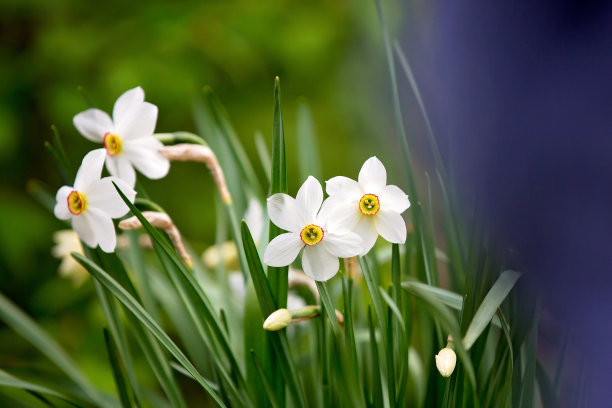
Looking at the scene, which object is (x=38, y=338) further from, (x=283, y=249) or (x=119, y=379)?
(x=283, y=249)

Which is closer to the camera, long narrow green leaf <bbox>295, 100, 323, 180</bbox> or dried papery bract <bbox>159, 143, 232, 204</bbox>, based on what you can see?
dried papery bract <bbox>159, 143, 232, 204</bbox>

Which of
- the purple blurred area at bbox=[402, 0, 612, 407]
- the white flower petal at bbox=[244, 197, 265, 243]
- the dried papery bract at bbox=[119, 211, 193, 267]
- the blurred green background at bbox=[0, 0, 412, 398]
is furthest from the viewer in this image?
the blurred green background at bbox=[0, 0, 412, 398]

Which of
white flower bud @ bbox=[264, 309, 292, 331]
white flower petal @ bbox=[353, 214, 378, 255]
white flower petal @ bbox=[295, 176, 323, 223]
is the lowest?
white flower bud @ bbox=[264, 309, 292, 331]

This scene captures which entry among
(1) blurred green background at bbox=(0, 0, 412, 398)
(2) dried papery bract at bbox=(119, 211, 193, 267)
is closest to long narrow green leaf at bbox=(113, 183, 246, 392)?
(2) dried papery bract at bbox=(119, 211, 193, 267)

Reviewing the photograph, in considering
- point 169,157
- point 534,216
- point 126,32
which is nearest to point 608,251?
point 534,216

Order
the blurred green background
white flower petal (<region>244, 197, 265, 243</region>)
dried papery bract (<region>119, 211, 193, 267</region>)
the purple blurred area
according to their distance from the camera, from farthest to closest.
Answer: the blurred green background → white flower petal (<region>244, 197, 265, 243</region>) → dried papery bract (<region>119, 211, 193, 267</region>) → the purple blurred area

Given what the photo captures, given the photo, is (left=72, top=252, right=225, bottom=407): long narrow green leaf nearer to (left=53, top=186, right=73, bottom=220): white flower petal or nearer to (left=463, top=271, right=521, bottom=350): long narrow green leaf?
(left=53, top=186, right=73, bottom=220): white flower petal

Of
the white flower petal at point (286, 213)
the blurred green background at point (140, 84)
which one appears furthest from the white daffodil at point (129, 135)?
the blurred green background at point (140, 84)

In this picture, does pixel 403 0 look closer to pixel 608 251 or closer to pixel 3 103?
pixel 3 103
